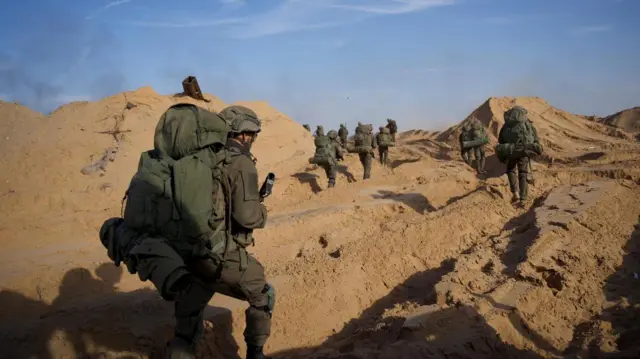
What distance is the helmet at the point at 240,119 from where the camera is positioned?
11.6 feet

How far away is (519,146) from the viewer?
8781mm

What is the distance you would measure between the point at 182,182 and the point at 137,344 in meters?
2.19

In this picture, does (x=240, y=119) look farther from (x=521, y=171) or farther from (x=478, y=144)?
(x=478, y=144)

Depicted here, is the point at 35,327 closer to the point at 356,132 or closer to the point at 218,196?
the point at 218,196

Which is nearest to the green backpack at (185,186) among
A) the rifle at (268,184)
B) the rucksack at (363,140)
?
the rifle at (268,184)

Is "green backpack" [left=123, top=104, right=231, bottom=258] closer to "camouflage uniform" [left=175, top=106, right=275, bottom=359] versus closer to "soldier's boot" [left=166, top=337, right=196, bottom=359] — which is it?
"camouflage uniform" [left=175, top=106, right=275, bottom=359]

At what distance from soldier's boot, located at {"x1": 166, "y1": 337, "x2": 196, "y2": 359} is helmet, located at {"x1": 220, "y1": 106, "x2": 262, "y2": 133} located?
1.54 metres

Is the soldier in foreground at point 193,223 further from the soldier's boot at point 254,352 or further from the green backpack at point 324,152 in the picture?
the green backpack at point 324,152

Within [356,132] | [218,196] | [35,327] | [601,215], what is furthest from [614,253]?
[356,132]

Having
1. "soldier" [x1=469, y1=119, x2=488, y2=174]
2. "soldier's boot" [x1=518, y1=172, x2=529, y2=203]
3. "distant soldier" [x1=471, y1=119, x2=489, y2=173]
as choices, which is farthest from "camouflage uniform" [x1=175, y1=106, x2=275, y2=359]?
"soldier" [x1=469, y1=119, x2=488, y2=174]

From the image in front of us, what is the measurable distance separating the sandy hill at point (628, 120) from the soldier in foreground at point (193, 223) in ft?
87.6

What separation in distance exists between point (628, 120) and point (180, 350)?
2851 centimetres

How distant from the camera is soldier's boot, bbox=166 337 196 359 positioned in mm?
2920

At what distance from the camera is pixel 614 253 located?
5.43 m
